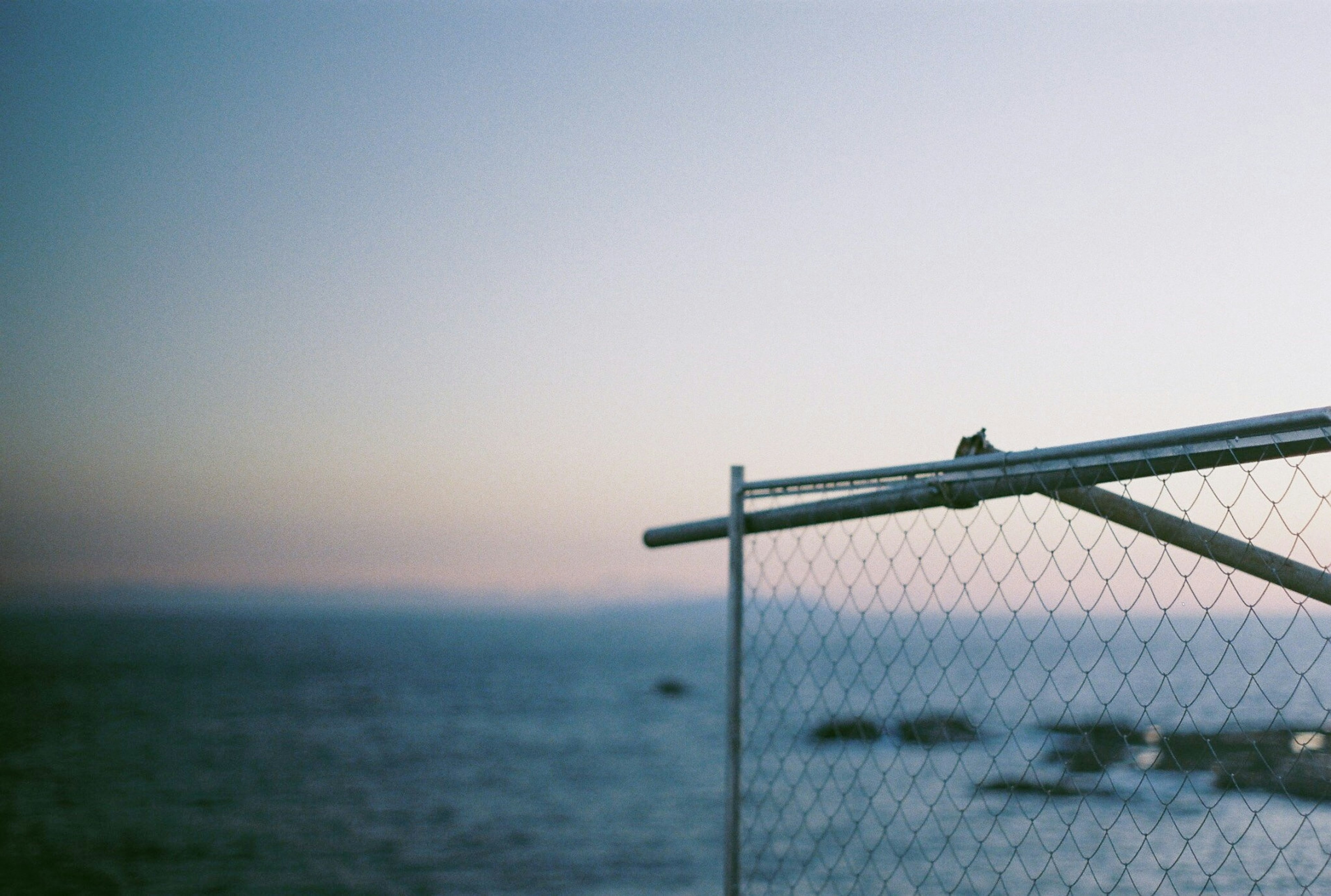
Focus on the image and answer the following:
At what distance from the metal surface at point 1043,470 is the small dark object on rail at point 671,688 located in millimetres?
43757

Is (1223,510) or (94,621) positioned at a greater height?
(1223,510)

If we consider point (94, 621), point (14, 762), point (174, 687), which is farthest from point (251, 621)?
point (14, 762)

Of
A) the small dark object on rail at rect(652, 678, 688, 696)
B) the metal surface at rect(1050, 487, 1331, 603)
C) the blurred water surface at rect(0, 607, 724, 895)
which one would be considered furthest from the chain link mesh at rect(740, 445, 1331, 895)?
the small dark object on rail at rect(652, 678, 688, 696)

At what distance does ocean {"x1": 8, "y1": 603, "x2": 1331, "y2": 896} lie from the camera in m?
3.73

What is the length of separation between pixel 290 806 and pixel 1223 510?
664 inches

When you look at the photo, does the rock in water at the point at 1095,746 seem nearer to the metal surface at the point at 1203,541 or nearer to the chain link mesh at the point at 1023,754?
the chain link mesh at the point at 1023,754

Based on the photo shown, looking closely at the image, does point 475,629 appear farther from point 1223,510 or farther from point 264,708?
point 1223,510

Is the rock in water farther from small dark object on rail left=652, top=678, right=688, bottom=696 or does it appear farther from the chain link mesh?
small dark object on rail left=652, top=678, right=688, bottom=696

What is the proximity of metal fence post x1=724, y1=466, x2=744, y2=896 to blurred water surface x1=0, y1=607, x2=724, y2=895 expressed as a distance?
8.02 m

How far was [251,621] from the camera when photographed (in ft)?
526

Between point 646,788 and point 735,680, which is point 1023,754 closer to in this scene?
point 735,680

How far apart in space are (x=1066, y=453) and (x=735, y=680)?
1.25m

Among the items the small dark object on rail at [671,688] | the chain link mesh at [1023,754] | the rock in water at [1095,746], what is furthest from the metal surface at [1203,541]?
the small dark object on rail at [671,688]

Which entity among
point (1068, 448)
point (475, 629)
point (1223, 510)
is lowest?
point (475, 629)
